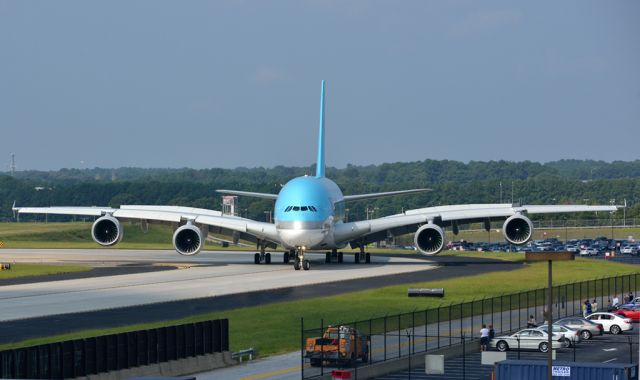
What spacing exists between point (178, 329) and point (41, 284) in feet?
119

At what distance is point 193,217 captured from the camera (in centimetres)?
9894

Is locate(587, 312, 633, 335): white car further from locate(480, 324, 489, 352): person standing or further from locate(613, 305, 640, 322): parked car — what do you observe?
locate(480, 324, 489, 352): person standing

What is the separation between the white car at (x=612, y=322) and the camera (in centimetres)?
6241

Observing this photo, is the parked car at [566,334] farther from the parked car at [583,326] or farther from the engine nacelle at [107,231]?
the engine nacelle at [107,231]

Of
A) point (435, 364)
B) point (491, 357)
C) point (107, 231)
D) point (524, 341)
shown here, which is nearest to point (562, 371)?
point (435, 364)

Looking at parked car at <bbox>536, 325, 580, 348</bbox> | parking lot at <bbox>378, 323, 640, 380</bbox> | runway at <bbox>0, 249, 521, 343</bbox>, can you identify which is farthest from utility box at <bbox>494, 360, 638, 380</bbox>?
runway at <bbox>0, 249, 521, 343</bbox>

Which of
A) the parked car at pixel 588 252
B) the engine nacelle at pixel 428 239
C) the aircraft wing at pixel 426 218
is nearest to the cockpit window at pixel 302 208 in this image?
the aircraft wing at pixel 426 218

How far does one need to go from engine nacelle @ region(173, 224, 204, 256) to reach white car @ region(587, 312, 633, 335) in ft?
131

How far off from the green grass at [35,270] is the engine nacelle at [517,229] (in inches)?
1251

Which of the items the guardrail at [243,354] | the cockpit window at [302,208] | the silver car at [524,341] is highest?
the cockpit window at [302,208]

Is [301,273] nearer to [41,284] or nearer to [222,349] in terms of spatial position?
[41,284]

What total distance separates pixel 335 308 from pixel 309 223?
24089 mm

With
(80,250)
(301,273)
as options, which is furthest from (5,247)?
(301,273)

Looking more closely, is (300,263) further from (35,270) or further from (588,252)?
(588,252)
